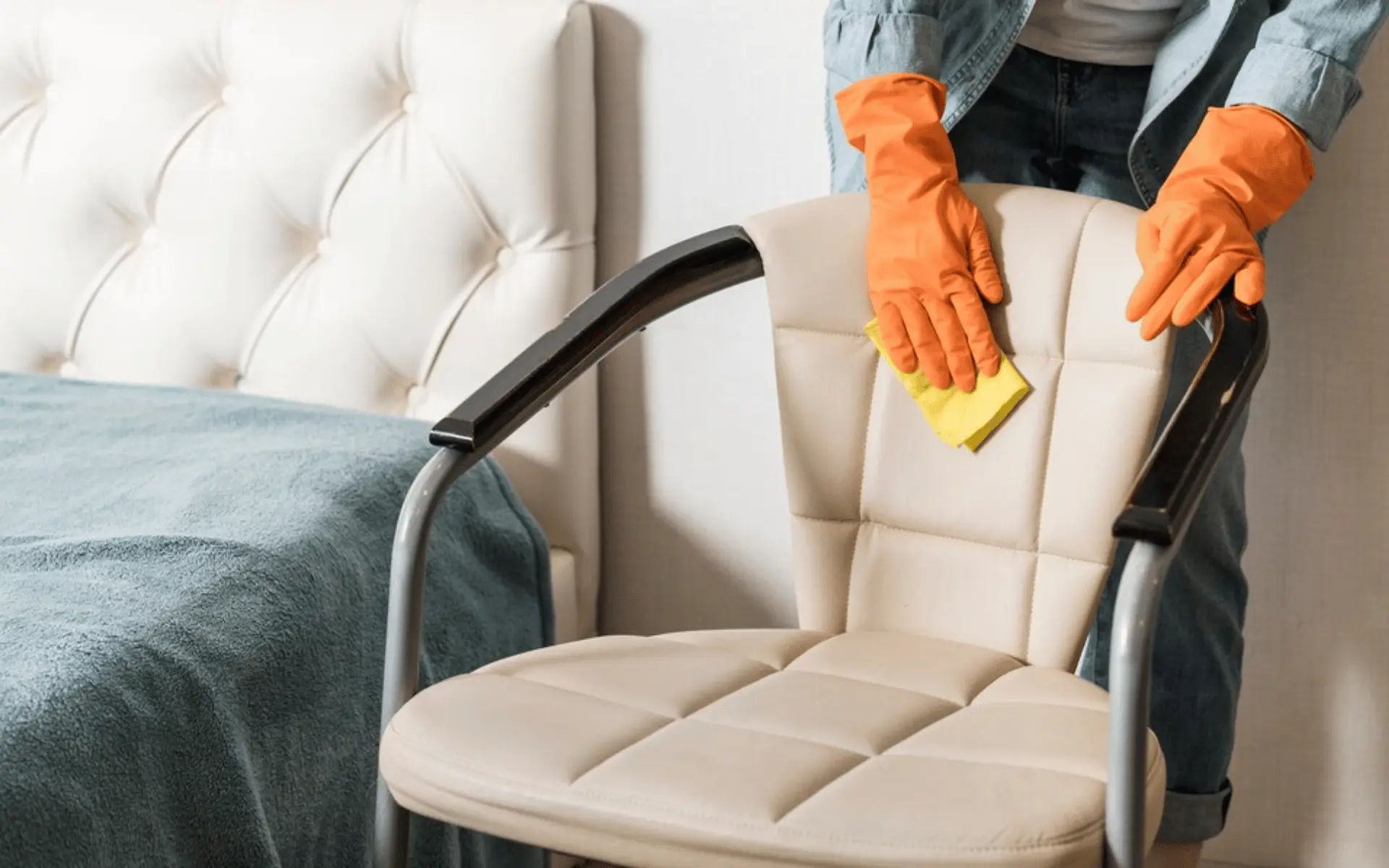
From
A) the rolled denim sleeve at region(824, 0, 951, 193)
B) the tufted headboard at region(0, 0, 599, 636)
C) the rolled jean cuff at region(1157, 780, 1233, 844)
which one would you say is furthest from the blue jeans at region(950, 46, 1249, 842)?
the tufted headboard at region(0, 0, 599, 636)

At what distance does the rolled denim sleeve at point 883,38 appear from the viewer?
4.01ft

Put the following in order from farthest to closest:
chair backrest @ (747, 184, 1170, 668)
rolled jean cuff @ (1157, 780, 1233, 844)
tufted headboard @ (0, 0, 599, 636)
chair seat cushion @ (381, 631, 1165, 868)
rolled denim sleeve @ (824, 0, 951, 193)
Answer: tufted headboard @ (0, 0, 599, 636)
rolled jean cuff @ (1157, 780, 1233, 844)
rolled denim sleeve @ (824, 0, 951, 193)
chair backrest @ (747, 184, 1170, 668)
chair seat cushion @ (381, 631, 1165, 868)

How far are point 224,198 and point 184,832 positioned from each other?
88 cm

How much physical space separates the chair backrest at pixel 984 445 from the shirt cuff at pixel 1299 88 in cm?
15

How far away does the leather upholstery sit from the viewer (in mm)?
835

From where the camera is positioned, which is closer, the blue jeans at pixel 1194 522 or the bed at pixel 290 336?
the bed at pixel 290 336

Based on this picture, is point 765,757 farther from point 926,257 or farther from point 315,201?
point 315,201

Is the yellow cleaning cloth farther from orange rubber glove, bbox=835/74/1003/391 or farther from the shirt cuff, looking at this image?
the shirt cuff

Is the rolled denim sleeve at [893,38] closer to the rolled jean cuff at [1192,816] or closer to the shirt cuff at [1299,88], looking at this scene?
the shirt cuff at [1299,88]

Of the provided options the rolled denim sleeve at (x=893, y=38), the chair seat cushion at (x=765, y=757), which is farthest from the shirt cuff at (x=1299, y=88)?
the chair seat cushion at (x=765, y=757)

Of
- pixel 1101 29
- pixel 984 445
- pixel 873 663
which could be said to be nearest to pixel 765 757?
pixel 873 663

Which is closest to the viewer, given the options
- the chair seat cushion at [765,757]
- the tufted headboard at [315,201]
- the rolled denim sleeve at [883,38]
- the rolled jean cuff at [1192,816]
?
the chair seat cushion at [765,757]

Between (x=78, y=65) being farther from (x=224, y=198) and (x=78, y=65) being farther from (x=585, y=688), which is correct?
(x=585, y=688)

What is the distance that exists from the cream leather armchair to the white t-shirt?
0.21m
